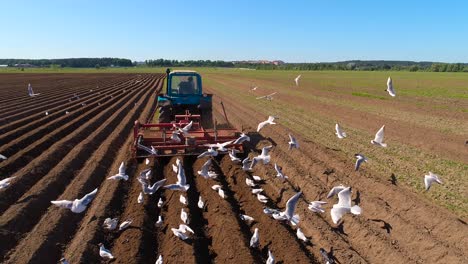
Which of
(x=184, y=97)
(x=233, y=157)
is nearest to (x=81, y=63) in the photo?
(x=184, y=97)

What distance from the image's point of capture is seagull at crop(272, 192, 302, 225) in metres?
5.11

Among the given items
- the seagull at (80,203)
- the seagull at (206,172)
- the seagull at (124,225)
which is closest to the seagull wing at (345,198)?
the seagull at (206,172)

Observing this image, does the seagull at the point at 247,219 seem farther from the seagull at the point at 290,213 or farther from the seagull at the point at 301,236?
the seagull at the point at 301,236

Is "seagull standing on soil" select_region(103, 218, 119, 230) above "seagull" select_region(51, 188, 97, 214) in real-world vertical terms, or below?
below

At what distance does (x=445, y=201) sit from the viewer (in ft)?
20.4

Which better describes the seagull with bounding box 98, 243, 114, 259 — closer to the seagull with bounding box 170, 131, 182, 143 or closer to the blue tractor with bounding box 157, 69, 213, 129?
the seagull with bounding box 170, 131, 182, 143

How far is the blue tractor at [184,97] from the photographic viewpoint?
458 inches

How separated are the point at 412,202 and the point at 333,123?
30.6 feet

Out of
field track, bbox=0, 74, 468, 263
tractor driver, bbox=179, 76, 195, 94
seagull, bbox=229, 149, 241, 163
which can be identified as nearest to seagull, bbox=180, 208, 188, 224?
field track, bbox=0, 74, 468, 263

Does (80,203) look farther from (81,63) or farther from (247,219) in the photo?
(81,63)

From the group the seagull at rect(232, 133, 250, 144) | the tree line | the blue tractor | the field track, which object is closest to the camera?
the field track

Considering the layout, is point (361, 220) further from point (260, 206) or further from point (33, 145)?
point (33, 145)

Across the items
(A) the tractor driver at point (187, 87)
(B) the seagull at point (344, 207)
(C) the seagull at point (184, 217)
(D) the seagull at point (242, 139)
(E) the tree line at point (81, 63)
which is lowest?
(E) the tree line at point (81, 63)

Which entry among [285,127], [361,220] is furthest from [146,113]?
Answer: [361,220]
